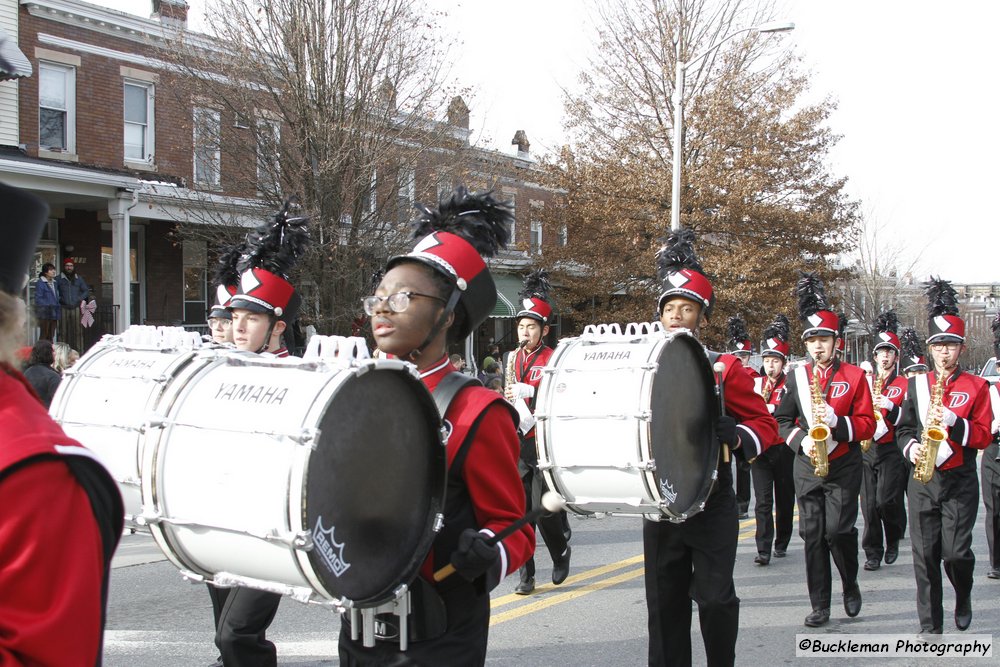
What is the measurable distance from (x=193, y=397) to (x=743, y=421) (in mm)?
3376

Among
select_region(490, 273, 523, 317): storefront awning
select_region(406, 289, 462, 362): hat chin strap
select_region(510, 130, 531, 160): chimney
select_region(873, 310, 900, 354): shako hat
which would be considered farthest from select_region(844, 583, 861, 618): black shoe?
select_region(510, 130, 531, 160): chimney

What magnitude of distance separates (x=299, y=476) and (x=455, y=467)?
2.44ft

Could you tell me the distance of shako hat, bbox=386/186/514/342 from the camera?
318cm

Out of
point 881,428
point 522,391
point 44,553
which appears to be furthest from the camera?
point 881,428

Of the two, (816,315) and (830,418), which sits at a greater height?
A: (816,315)

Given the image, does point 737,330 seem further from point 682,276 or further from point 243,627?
point 243,627

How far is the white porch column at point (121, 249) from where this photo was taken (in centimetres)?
1639

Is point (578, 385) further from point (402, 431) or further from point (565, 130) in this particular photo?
point (565, 130)

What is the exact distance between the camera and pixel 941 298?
24.0 feet

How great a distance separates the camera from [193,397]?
8.56ft

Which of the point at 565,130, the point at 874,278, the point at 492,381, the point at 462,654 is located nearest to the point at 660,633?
the point at 462,654

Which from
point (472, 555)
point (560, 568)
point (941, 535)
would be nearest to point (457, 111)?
point (560, 568)

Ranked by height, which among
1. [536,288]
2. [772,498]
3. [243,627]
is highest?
[536,288]

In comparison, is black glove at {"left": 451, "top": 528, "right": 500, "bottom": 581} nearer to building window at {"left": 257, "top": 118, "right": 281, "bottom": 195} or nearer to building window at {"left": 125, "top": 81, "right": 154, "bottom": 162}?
building window at {"left": 257, "top": 118, "right": 281, "bottom": 195}
